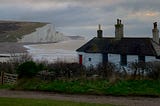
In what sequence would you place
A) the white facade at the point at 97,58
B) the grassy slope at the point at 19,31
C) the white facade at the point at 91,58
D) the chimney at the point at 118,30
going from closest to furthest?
the white facade at the point at 97,58, the chimney at the point at 118,30, the white facade at the point at 91,58, the grassy slope at the point at 19,31

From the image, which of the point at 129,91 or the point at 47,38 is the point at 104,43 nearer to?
the point at 129,91

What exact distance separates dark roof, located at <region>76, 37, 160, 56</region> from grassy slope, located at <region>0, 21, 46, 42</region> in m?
44.1

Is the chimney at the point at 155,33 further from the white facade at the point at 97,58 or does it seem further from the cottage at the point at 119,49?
the white facade at the point at 97,58

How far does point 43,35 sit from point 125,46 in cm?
6290

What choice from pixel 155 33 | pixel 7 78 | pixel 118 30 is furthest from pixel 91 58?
pixel 7 78

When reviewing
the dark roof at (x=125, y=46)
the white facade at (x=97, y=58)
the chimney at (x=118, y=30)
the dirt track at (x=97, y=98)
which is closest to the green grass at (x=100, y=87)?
the dirt track at (x=97, y=98)

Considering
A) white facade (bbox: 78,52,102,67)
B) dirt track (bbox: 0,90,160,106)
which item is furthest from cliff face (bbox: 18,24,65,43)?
dirt track (bbox: 0,90,160,106)

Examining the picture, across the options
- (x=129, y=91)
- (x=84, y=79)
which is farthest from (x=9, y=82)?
(x=129, y=91)

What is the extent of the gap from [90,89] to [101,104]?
4425 millimetres

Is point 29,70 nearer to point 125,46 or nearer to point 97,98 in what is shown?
point 97,98

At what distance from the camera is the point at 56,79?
24312 mm

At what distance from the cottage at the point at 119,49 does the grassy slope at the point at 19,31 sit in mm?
43779

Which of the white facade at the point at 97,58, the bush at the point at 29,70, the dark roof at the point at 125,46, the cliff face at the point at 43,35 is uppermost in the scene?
the cliff face at the point at 43,35

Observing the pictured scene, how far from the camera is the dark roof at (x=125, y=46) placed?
40500 millimetres
